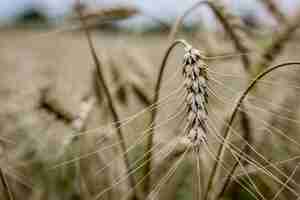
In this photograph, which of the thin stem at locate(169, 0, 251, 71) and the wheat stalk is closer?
the thin stem at locate(169, 0, 251, 71)

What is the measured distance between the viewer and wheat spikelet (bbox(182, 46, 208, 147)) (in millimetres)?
624

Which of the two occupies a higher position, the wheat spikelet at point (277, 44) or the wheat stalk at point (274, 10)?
the wheat stalk at point (274, 10)

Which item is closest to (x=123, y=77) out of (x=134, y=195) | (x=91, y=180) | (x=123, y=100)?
(x=123, y=100)

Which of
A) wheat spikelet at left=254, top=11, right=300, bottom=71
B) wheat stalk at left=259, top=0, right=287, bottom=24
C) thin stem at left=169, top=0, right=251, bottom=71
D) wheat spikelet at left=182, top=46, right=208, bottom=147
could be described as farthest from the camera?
wheat stalk at left=259, top=0, right=287, bottom=24

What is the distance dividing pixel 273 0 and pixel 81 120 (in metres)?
0.55

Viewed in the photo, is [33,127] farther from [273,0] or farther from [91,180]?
[273,0]

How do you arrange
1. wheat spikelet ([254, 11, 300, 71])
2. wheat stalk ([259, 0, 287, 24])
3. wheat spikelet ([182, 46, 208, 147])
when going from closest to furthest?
1. wheat spikelet ([182, 46, 208, 147])
2. wheat spikelet ([254, 11, 300, 71])
3. wheat stalk ([259, 0, 287, 24])

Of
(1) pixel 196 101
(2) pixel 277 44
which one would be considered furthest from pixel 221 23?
(1) pixel 196 101

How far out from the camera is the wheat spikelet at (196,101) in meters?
→ 0.62

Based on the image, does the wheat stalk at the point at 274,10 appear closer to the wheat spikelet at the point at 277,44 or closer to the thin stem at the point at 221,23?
the wheat spikelet at the point at 277,44

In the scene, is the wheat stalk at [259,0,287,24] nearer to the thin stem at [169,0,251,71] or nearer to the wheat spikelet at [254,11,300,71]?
the wheat spikelet at [254,11,300,71]

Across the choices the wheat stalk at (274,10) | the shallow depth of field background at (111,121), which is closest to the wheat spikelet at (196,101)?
the shallow depth of field background at (111,121)

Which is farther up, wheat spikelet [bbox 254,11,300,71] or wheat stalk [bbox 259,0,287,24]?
wheat stalk [bbox 259,0,287,24]

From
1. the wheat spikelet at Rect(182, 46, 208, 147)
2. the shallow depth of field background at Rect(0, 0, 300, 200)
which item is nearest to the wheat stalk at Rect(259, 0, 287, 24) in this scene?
the shallow depth of field background at Rect(0, 0, 300, 200)
